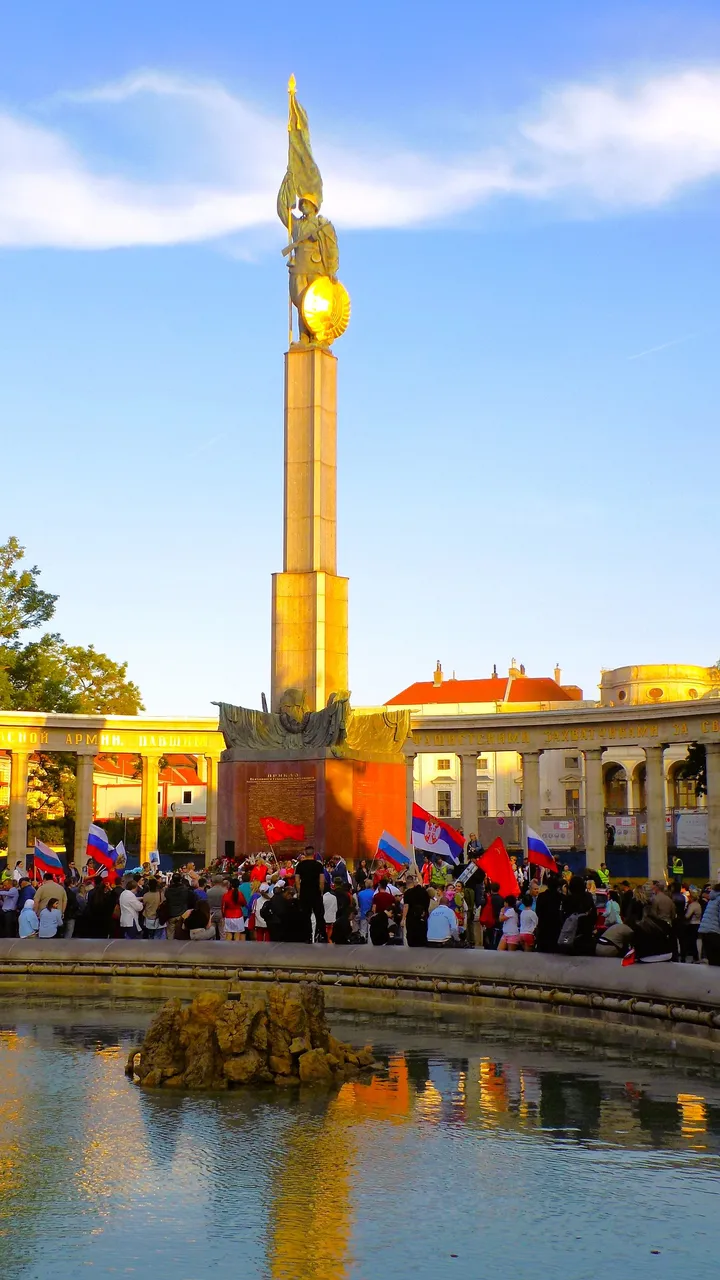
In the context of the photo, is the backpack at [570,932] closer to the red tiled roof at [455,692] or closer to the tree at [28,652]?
the tree at [28,652]

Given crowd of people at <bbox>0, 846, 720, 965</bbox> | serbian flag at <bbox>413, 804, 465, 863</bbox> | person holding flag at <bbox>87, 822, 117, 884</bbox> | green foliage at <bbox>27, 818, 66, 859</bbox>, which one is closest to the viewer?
crowd of people at <bbox>0, 846, 720, 965</bbox>

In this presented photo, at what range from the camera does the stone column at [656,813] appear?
49281mm

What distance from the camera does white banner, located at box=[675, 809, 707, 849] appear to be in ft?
215

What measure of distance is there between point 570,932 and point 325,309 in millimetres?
23350

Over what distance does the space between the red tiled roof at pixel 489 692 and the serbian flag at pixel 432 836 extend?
70979 mm

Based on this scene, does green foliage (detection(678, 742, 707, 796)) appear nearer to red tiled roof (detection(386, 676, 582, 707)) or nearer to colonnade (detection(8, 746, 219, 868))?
colonnade (detection(8, 746, 219, 868))

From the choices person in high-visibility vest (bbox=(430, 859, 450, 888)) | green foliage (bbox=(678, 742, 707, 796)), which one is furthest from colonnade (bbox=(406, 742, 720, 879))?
person in high-visibility vest (bbox=(430, 859, 450, 888))

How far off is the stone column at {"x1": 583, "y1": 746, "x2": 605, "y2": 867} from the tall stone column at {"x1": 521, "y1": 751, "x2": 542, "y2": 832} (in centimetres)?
186

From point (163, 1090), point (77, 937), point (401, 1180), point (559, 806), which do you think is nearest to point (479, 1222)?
point (401, 1180)

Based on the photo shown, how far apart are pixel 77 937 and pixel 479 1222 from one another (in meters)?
14.8

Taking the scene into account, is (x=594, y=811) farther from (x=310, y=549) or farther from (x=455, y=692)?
(x=455, y=692)

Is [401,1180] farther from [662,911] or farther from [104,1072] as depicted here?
[662,911]

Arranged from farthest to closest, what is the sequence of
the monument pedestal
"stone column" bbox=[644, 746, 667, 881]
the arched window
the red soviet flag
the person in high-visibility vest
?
the arched window
"stone column" bbox=[644, 746, 667, 881]
the monument pedestal
the red soviet flag
the person in high-visibility vest

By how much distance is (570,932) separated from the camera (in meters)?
16.2
